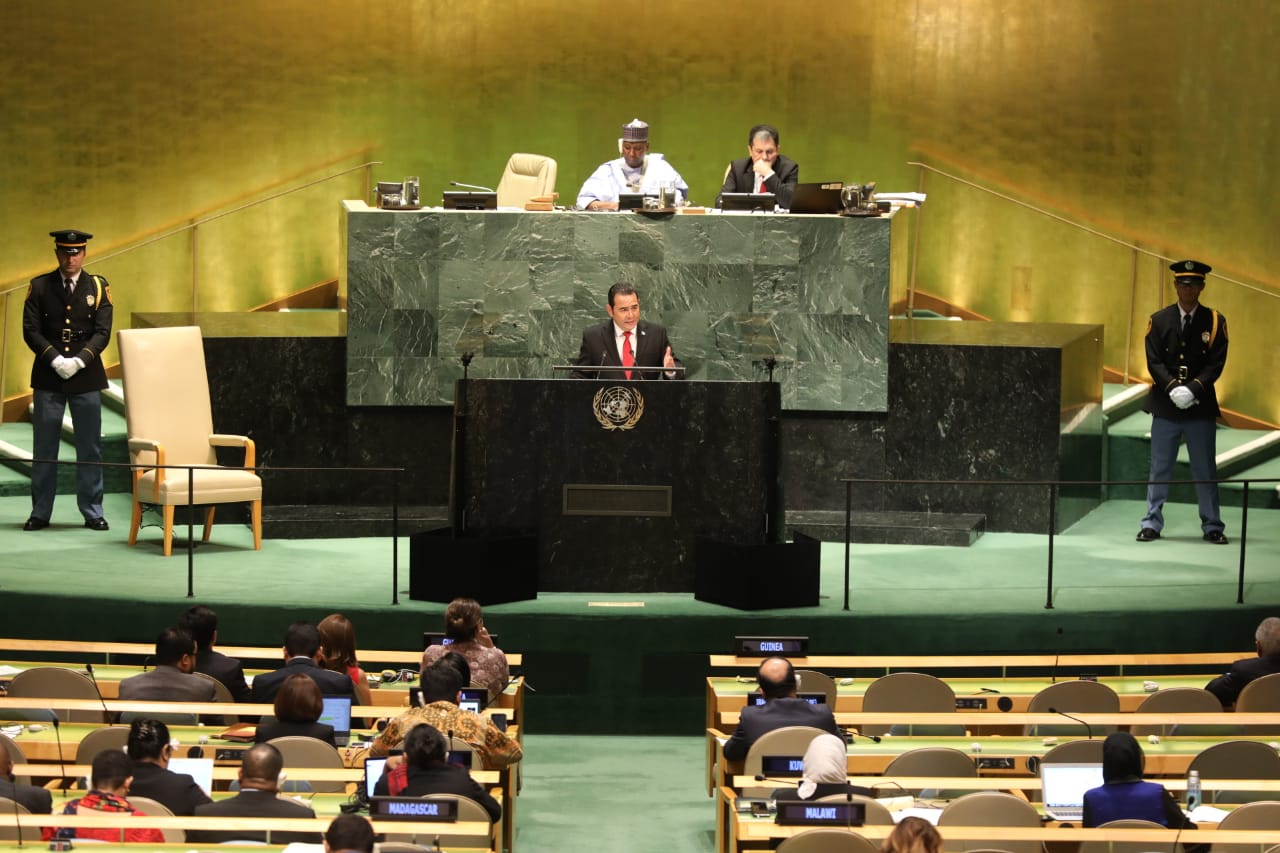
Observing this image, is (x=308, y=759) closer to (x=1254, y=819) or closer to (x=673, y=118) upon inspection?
(x=1254, y=819)

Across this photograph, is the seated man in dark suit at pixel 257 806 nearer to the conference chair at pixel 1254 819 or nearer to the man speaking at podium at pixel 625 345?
the conference chair at pixel 1254 819

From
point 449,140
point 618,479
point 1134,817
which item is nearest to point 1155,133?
point 449,140

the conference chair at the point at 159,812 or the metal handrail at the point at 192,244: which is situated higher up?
the metal handrail at the point at 192,244

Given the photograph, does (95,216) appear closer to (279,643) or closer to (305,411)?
(305,411)

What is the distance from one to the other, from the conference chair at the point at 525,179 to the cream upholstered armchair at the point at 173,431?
2.77 metres

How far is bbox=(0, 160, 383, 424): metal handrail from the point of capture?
12602mm

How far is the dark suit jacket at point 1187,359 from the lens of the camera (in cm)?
1030

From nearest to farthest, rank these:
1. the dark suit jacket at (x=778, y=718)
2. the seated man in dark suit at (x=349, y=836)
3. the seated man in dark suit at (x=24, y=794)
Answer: the seated man in dark suit at (x=349, y=836) → the seated man in dark suit at (x=24, y=794) → the dark suit jacket at (x=778, y=718)

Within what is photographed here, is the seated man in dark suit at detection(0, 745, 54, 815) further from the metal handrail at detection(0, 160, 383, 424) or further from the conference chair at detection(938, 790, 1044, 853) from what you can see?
the metal handrail at detection(0, 160, 383, 424)

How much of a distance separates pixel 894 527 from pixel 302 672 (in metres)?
4.61

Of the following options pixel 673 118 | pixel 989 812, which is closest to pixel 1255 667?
pixel 989 812

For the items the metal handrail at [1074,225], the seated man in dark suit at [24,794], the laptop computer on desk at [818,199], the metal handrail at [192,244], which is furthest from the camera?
the metal handrail at [1074,225]

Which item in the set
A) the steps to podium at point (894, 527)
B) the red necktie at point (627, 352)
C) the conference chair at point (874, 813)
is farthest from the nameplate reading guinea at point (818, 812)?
the steps to podium at point (894, 527)

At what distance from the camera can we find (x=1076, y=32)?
1362cm
